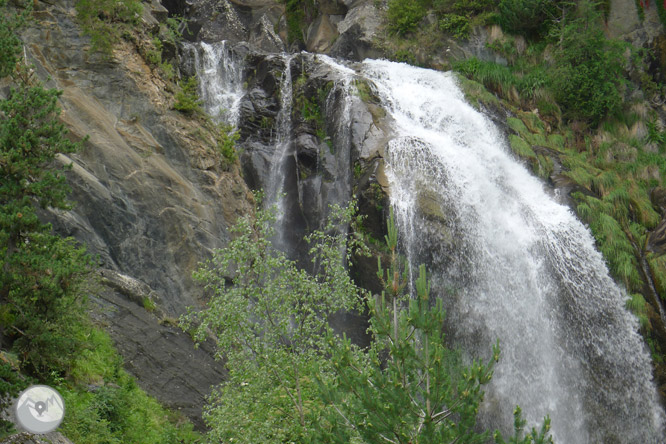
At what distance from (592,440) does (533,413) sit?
4.88ft

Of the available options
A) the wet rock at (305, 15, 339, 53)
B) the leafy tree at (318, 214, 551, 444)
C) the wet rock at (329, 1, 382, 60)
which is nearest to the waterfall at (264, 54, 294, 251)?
the wet rock at (329, 1, 382, 60)

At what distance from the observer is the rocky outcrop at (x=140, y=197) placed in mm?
11133

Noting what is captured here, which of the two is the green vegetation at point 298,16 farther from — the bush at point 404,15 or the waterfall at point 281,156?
the waterfall at point 281,156

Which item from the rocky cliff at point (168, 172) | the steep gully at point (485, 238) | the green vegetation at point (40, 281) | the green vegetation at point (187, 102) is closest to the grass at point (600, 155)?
the steep gully at point (485, 238)

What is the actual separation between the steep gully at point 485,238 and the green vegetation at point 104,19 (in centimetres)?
468

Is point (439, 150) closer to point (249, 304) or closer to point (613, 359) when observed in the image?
point (613, 359)

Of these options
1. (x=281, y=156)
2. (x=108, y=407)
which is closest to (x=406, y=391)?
(x=108, y=407)

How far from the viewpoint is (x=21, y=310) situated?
24.1 feet

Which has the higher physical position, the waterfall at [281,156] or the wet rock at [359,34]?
the wet rock at [359,34]

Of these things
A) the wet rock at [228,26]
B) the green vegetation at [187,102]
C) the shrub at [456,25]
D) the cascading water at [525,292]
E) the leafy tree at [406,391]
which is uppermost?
the leafy tree at [406,391]

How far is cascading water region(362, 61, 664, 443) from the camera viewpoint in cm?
1262

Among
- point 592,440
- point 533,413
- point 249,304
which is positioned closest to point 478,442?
point 249,304

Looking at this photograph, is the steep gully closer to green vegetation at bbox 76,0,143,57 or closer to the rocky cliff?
the rocky cliff

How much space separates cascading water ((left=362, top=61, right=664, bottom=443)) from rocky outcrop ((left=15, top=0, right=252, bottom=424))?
5055mm
